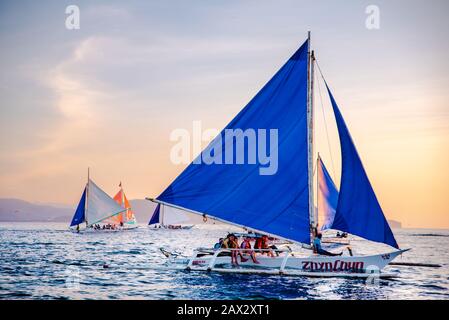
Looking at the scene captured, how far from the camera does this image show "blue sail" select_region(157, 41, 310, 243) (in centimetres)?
2686

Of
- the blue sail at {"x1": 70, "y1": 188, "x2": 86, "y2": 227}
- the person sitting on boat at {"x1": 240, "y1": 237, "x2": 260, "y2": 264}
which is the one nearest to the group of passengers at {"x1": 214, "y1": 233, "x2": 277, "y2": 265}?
the person sitting on boat at {"x1": 240, "y1": 237, "x2": 260, "y2": 264}

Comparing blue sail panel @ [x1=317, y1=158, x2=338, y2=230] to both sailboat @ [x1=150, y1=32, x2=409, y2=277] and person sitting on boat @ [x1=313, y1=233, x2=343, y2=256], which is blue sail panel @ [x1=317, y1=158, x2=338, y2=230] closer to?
sailboat @ [x1=150, y1=32, x2=409, y2=277]

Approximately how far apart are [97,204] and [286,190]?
248 ft

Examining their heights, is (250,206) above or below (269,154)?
below

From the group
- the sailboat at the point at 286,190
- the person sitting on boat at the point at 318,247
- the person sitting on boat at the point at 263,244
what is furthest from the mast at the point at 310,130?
the person sitting on boat at the point at 263,244

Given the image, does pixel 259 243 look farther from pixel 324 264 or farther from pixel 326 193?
pixel 326 193

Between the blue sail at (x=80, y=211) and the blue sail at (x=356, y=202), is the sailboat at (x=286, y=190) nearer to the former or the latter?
the blue sail at (x=356, y=202)

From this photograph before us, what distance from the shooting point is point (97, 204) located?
97125 mm

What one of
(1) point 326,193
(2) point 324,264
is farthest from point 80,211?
(2) point 324,264
